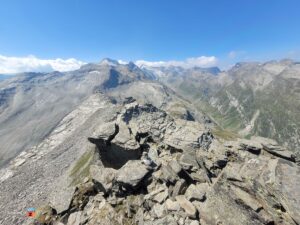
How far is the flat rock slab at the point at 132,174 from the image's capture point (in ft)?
93.8

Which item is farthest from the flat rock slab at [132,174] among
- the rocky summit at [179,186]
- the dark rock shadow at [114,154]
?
the dark rock shadow at [114,154]

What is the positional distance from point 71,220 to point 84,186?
6.10 metres

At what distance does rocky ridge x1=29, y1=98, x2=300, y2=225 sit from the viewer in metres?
A: 23.7

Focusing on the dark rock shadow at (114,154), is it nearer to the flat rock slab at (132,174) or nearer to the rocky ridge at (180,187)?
the rocky ridge at (180,187)

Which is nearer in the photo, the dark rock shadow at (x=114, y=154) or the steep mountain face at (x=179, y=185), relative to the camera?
the steep mountain face at (x=179, y=185)

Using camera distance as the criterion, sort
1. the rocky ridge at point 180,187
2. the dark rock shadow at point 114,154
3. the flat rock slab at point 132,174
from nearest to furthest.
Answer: the rocky ridge at point 180,187, the flat rock slab at point 132,174, the dark rock shadow at point 114,154

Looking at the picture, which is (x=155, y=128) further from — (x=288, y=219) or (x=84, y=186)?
(x=288, y=219)

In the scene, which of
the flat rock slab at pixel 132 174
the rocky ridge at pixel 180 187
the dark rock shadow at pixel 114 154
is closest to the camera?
the rocky ridge at pixel 180 187

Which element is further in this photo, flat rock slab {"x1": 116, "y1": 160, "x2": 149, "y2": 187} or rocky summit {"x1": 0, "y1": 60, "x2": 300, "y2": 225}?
flat rock slab {"x1": 116, "y1": 160, "x2": 149, "y2": 187}

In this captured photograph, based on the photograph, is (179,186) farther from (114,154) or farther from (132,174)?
(114,154)

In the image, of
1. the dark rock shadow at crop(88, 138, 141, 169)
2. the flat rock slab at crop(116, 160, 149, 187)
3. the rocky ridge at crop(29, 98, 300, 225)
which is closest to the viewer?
the rocky ridge at crop(29, 98, 300, 225)

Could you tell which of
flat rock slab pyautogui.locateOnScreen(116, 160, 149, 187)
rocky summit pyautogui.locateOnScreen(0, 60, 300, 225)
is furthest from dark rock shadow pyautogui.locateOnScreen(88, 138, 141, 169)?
flat rock slab pyautogui.locateOnScreen(116, 160, 149, 187)

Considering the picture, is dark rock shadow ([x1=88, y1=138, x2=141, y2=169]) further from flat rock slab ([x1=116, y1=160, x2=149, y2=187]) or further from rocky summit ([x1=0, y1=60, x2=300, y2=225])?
flat rock slab ([x1=116, y1=160, x2=149, y2=187])

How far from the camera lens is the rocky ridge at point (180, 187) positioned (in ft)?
77.7
